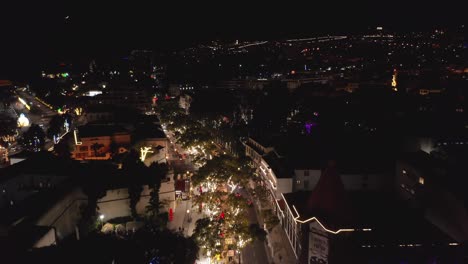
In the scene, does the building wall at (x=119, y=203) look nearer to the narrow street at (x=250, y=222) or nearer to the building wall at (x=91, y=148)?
the narrow street at (x=250, y=222)

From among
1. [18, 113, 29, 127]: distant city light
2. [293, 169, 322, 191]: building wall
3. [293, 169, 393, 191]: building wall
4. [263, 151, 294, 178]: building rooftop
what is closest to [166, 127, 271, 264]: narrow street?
[263, 151, 294, 178]: building rooftop

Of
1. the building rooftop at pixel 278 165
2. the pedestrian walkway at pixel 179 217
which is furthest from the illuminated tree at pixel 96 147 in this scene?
the building rooftop at pixel 278 165

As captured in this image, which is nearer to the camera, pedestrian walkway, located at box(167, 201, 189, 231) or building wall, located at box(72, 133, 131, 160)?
pedestrian walkway, located at box(167, 201, 189, 231)

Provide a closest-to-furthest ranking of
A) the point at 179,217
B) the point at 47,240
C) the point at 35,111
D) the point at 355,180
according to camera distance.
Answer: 1. the point at 47,240
2. the point at 179,217
3. the point at 355,180
4. the point at 35,111

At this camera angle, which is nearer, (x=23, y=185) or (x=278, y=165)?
(x=23, y=185)

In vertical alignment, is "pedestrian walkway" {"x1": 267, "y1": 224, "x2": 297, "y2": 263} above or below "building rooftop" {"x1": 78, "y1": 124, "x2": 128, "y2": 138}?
below

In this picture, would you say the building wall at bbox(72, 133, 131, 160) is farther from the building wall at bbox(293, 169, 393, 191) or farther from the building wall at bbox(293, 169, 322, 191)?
the building wall at bbox(293, 169, 393, 191)

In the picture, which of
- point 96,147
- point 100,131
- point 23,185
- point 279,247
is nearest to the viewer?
point 279,247

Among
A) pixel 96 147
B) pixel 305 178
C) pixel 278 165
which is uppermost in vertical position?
pixel 96 147

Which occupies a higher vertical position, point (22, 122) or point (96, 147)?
point (22, 122)

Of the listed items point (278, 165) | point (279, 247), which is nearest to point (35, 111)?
point (278, 165)

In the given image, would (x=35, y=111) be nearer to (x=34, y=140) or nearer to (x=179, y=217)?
(x=34, y=140)

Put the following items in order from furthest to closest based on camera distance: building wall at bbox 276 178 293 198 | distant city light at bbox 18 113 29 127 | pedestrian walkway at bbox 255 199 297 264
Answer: distant city light at bbox 18 113 29 127 → building wall at bbox 276 178 293 198 → pedestrian walkway at bbox 255 199 297 264
